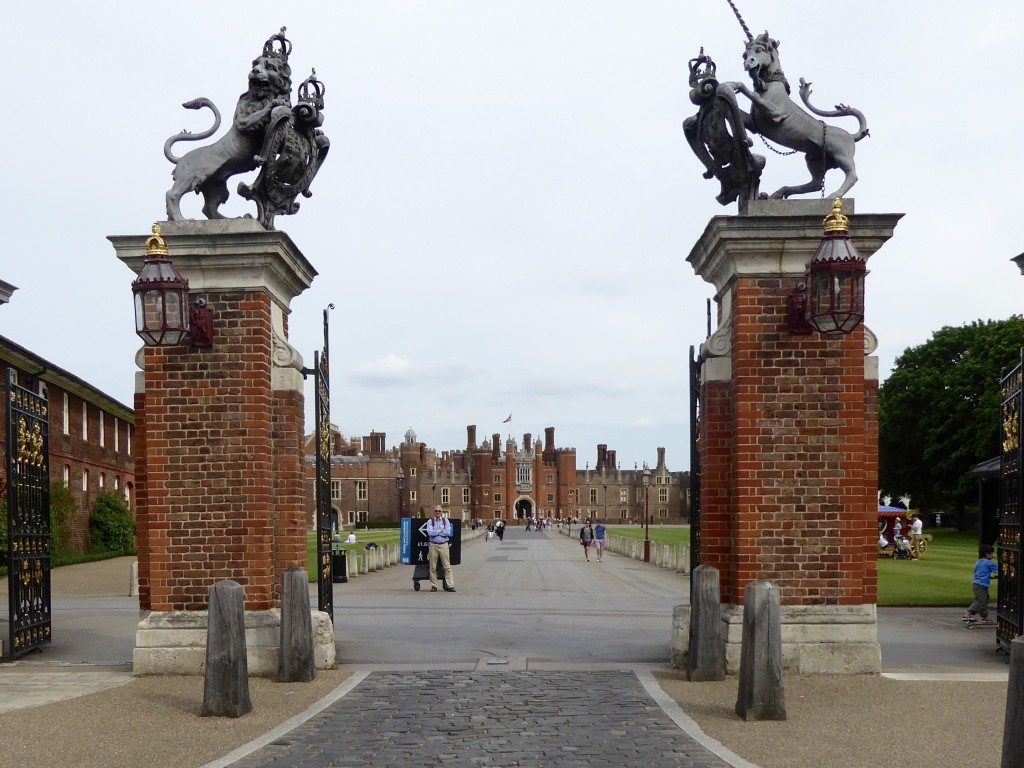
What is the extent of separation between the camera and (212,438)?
31.0ft

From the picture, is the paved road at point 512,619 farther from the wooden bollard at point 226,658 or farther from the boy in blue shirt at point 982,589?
the boy in blue shirt at point 982,589

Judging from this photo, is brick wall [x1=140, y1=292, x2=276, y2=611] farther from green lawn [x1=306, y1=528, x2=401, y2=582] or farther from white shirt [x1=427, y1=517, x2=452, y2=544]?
white shirt [x1=427, y1=517, x2=452, y2=544]

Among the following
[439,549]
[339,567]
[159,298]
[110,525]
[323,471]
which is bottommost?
[110,525]

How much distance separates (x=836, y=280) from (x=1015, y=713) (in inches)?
181

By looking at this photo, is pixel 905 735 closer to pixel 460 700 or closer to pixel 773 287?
pixel 460 700

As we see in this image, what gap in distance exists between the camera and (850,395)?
30.4 ft

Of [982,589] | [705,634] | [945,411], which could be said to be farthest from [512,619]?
[945,411]

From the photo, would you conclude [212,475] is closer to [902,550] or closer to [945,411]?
[902,550]

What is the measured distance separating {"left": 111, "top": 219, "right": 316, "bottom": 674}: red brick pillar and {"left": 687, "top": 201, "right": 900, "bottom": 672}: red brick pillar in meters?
4.20

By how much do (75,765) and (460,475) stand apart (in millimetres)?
122884

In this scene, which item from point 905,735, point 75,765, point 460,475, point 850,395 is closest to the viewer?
point 75,765

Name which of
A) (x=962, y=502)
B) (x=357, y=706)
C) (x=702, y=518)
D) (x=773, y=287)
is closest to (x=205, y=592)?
(x=357, y=706)

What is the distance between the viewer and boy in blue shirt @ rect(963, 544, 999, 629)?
538 inches

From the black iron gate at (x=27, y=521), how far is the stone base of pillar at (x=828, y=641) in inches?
282
